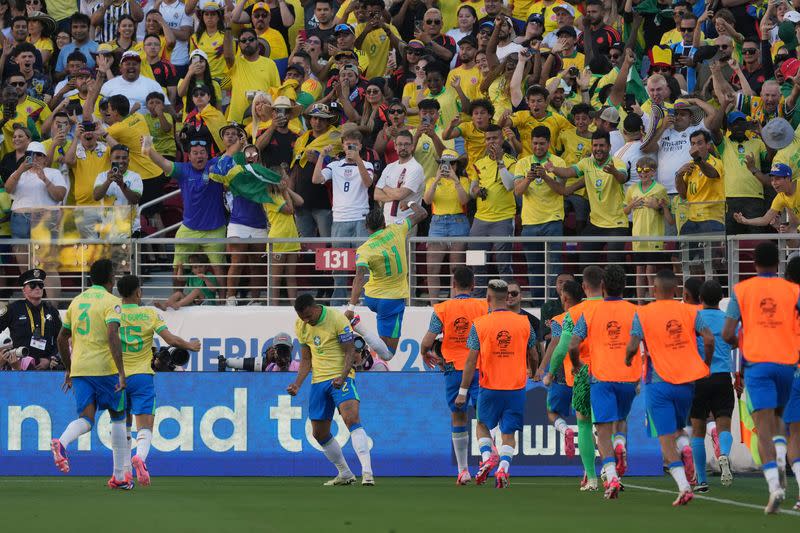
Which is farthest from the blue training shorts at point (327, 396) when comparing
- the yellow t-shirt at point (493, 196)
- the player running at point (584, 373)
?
the yellow t-shirt at point (493, 196)

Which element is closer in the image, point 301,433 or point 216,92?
point 301,433

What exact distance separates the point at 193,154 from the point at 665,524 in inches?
468

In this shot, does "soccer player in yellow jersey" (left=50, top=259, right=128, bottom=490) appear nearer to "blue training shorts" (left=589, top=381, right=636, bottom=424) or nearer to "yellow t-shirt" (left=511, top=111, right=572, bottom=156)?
"blue training shorts" (left=589, top=381, right=636, bottom=424)

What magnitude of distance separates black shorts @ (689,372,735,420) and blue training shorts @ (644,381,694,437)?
8.11 ft

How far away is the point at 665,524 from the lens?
37.0ft

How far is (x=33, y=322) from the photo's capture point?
1938cm

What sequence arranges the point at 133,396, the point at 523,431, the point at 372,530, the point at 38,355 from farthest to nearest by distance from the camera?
the point at 38,355
the point at 523,431
the point at 133,396
the point at 372,530

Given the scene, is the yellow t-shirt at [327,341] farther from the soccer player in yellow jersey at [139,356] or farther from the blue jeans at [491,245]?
the blue jeans at [491,245]

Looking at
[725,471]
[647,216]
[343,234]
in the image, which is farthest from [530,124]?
[725,471]

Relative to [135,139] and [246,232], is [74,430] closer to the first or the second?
[246,232]

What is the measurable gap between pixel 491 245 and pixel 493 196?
0.70 m

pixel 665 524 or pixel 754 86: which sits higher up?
pixel 754 86

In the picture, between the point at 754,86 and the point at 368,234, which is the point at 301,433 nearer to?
the point at 368,234

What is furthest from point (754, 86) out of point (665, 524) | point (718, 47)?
point (665, 524)
